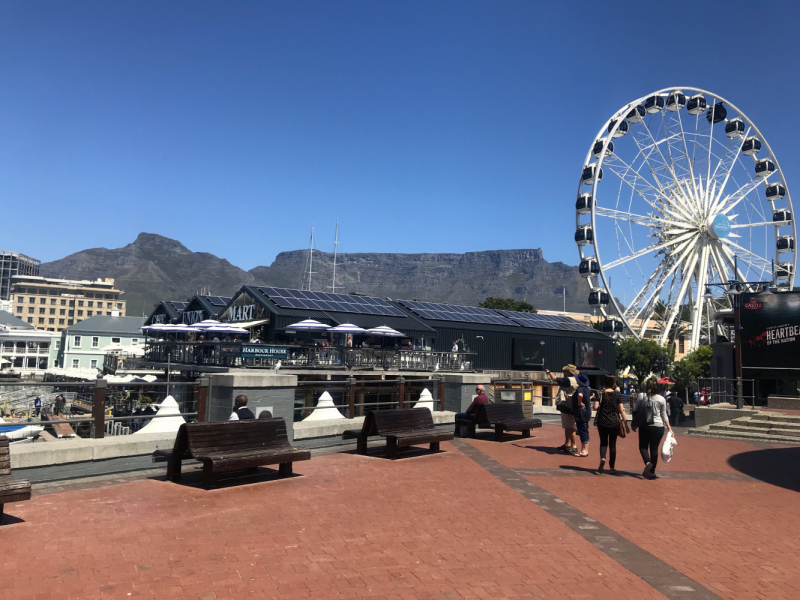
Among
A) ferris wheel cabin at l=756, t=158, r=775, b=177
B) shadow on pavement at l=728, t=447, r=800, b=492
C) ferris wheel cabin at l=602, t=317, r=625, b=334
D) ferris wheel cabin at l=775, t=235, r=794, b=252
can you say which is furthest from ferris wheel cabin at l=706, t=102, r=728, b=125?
shadow on pavement at l=728, t=447, r=800, b=492

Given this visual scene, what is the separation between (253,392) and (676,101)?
45653 millimetres

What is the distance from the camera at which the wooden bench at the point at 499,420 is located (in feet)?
41.8

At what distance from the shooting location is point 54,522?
602 centimetres

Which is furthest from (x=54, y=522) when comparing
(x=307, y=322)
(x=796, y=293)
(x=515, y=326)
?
(x=515, y=326)

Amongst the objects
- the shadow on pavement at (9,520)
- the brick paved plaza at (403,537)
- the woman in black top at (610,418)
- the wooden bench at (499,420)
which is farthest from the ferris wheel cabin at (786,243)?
the shadow on pavement at (9,520)

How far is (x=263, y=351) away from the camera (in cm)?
2589

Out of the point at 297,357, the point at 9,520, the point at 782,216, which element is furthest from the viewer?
the point at 782,216

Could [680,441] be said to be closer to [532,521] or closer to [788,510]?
[788,510]

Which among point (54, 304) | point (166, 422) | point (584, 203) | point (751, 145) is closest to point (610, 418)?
point (166, 422)

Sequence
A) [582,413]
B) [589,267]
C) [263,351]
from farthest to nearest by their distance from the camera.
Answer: [589,267]
[263,351]
[582,413]

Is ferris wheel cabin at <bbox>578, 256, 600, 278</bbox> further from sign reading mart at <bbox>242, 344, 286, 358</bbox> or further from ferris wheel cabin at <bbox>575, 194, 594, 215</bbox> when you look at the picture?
sign reading mart at <bbox>242, 344, 286, 358</bbox>

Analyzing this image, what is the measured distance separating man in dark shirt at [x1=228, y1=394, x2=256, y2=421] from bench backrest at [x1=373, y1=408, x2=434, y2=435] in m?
2.04

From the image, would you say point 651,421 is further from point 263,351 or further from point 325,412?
point 263,351

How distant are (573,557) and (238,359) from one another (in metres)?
21.9
